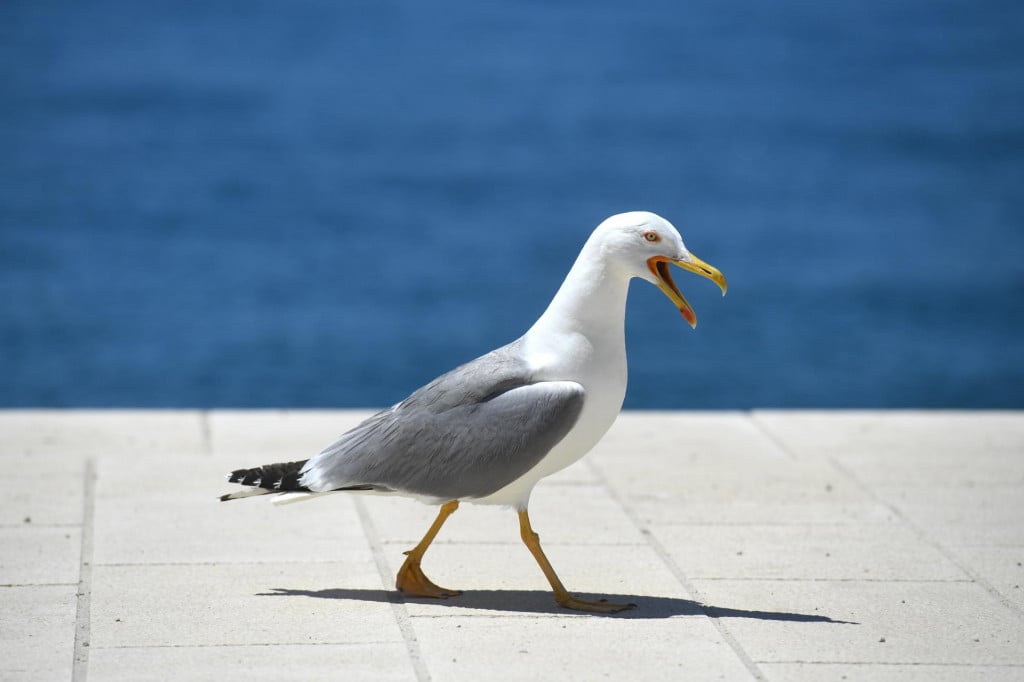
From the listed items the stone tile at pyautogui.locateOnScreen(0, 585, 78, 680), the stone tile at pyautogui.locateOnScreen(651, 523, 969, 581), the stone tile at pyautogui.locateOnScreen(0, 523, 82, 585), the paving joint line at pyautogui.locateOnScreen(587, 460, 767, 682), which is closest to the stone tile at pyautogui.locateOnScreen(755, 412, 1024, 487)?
the stone tile at pyautogui.locateOnScreen(651, 523, 969, 581)

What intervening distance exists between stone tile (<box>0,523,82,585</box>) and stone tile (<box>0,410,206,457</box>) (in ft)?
4.79

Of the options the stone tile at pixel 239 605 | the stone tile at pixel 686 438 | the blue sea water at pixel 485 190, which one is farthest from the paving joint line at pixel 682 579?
the blue sea water at pixel 485 190

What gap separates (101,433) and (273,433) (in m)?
0.95

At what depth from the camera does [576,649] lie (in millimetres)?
5480

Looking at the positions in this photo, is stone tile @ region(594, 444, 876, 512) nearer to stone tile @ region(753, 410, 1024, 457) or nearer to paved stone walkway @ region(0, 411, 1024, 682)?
paved stone walkway @ region(0, 411, 1024, 682)

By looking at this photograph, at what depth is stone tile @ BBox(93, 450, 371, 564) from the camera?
6.66 metres

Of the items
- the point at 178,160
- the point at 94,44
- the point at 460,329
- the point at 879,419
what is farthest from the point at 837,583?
the point at 94,44

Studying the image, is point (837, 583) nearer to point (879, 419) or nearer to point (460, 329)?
point (879, 419)

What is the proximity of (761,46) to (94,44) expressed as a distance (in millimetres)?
16751

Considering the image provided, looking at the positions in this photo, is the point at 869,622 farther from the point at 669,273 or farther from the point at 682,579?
the point at 669,273

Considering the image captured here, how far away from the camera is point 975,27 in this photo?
4112cm

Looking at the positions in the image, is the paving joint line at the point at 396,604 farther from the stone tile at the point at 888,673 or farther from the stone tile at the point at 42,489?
the stone tile at the point at 42,489

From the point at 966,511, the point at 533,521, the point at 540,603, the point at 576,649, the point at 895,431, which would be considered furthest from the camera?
the point at 895,431

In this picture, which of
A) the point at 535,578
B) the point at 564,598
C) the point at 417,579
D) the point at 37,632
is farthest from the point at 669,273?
the point at 37,632
